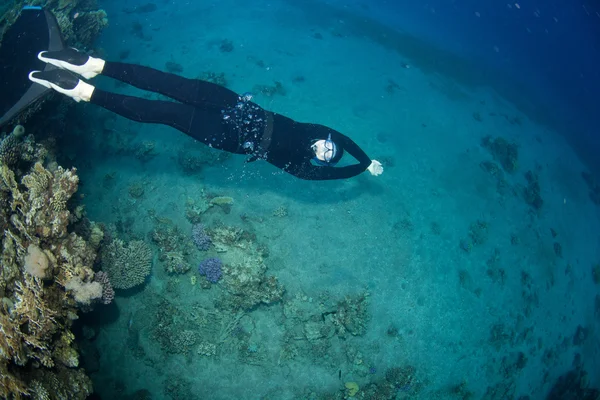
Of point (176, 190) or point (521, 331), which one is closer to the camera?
point (176, 190)

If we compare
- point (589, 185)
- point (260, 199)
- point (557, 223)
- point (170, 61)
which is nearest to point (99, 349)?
point (260, 199)

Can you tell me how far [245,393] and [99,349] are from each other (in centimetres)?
410

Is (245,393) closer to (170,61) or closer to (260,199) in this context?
(260,199)

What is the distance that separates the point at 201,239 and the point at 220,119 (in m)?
4.14

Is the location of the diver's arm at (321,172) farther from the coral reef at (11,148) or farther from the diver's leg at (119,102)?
the coral reef at (11,148)

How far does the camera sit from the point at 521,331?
40.8 feet

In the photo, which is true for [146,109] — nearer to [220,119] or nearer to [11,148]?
[220,119]

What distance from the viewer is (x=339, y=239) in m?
10.8

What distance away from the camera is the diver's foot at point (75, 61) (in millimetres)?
6441

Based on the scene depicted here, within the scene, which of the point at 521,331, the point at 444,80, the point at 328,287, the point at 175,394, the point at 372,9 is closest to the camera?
the point at 175,394

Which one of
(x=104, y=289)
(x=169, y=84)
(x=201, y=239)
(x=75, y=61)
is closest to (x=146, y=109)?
(x=169, y=84)

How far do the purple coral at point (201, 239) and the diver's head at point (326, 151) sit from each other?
478 cm

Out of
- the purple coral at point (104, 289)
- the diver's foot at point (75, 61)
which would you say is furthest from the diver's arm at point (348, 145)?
the purple coral at point (104, 289)

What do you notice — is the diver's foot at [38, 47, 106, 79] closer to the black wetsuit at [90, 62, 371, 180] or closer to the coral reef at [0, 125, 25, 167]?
the black wetsuit at [90, 62, 371, 180]
